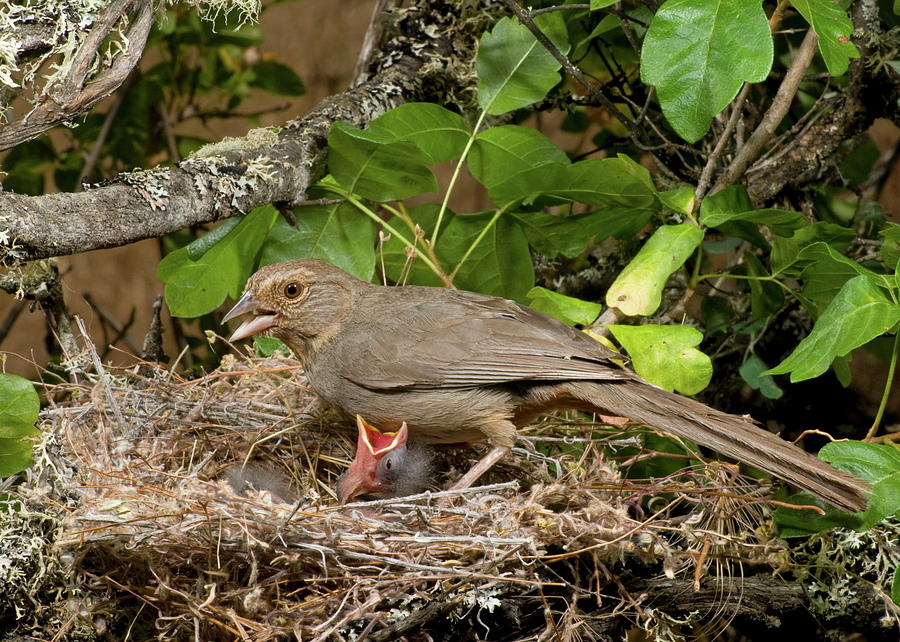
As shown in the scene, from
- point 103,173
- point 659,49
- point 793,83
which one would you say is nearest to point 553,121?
point 103,173

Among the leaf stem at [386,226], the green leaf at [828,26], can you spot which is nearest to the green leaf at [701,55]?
the green leaf at [828,26]

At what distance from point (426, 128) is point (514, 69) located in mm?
432

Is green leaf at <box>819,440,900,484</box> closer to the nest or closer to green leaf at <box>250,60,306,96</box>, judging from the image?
the nest

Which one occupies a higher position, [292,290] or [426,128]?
[426,128]

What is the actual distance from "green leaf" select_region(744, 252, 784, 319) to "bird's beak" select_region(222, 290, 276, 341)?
68.1 inches

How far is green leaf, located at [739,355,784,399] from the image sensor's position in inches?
149

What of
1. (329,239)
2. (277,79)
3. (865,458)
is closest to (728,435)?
(865,458)

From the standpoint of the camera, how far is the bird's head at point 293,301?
3.54 m

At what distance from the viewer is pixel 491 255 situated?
3846mm

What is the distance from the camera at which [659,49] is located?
274 centimetres

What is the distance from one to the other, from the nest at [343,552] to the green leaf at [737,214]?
32.2 inches

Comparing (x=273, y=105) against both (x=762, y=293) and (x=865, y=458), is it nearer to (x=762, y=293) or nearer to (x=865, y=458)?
(x=762, y=293)

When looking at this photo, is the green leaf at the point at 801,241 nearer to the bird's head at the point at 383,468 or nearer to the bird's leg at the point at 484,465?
the bird's leg at the point at 484,465

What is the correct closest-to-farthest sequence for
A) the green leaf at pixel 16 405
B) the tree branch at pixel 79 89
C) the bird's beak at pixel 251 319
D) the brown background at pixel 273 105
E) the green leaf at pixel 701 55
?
the tree branch at pixel 79 89
the green leaf at pixel 701 55
the green leaf at pixel 16 405
the bird's beak at pixel 251 319
the brown background at pixel 273 105
